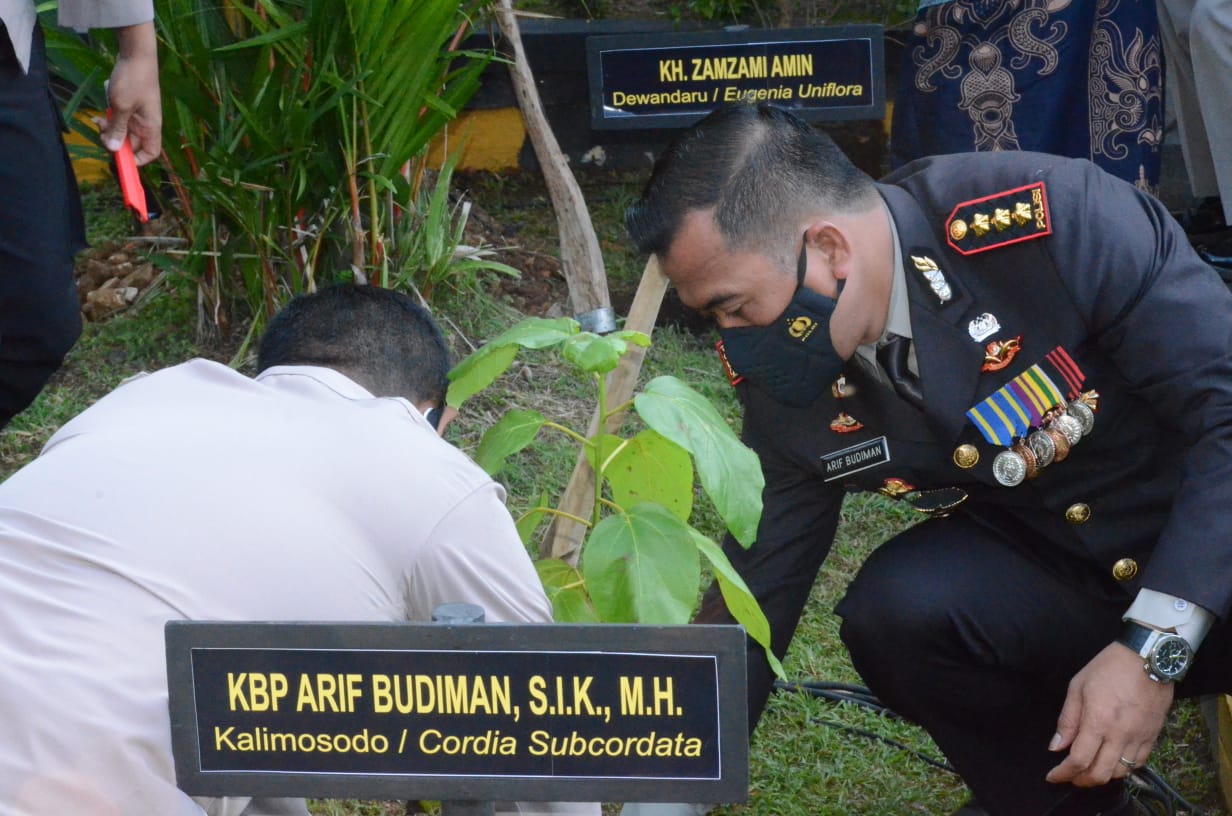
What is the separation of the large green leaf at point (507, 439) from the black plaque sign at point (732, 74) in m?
0.91

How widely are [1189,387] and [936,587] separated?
0.47 m

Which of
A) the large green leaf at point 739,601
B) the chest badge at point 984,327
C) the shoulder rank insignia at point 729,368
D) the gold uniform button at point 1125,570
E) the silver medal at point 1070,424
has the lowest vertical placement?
the gold uniform button at point 1125,570

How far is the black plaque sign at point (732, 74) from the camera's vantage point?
2.62 m

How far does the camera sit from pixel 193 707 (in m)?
1.26

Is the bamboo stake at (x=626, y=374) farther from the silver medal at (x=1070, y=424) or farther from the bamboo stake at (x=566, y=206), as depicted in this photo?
the bamboo stake at (x=566, y=206)

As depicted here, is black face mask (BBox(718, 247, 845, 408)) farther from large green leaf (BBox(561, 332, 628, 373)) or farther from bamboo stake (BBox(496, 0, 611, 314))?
bamboo stake (BBox(496, 0, 611, 314))

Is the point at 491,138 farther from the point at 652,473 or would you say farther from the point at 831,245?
the point at 652,473

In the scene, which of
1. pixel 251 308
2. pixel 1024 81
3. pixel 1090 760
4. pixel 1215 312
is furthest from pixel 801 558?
pixel 251 308

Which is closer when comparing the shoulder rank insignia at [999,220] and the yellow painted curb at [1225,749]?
the shoulder rank insignia at [999,220]

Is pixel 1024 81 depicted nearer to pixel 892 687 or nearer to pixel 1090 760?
pixel 892 687

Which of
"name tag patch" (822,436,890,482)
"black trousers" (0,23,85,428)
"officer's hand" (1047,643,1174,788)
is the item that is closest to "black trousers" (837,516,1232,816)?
"name tag patch" (822,436,890,482)

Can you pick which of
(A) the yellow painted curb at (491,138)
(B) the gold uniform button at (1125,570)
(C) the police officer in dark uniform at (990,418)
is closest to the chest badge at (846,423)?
Result: (C) the police officer in dark uniform at (990,418)

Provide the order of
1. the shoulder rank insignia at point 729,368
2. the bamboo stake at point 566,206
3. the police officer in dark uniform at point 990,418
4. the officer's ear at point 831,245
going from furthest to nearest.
Answer: the bamboo stake at point 566,206 → the shoulder rank insignia at point 729,368 → the officer's ear at point 831,245 → the police officer in dark uniform at point 990,418

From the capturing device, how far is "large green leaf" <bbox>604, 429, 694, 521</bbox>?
193cm
